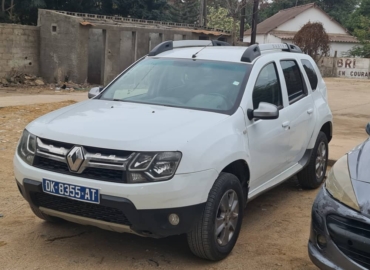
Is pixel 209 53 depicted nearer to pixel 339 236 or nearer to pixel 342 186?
pixel 342 186

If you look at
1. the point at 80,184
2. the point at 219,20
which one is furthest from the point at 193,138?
the point at 219,20

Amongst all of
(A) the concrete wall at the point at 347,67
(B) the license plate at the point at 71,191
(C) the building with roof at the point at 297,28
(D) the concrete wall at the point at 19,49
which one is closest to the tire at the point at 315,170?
(B) the license plate at the point at 71,191

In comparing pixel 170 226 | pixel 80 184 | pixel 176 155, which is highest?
pixel 176 155

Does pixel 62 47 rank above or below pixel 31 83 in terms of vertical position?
above

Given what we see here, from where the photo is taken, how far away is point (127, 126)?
3.93m

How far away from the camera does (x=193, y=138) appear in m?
3.80

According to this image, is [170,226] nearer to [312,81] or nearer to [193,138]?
[193,138]

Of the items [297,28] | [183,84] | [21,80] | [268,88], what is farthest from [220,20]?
[183,84]

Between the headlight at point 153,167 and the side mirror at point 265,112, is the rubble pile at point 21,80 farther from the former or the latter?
the headlight at point 153,167

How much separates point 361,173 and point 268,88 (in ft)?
6.01

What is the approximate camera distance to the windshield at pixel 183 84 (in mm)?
4656

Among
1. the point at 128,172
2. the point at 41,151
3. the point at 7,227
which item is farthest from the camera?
the point at 7,227

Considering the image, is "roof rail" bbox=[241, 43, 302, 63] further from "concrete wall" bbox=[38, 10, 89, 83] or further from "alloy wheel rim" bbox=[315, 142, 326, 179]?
"concrete wall" bbox=[38, 10, 89, 83]

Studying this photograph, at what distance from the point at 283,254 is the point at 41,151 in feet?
7.26
